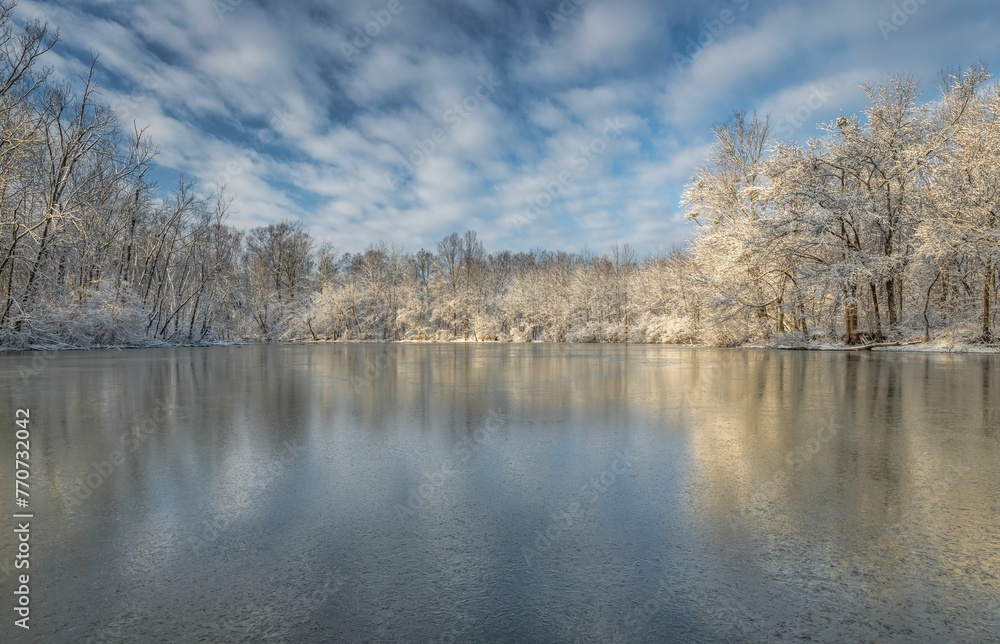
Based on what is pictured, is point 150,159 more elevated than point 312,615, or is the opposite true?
point 150,159

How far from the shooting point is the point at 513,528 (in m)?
Answer: 2.69

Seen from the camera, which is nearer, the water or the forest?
the water

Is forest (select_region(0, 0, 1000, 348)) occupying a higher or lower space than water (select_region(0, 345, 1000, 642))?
higher

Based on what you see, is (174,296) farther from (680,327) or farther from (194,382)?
(680,327)

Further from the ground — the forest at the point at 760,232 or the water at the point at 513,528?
the forest at the point at 760,232

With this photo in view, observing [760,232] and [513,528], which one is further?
[760,232]

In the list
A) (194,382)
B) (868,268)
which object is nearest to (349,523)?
(194,382)

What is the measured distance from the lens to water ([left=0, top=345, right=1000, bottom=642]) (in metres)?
1.85

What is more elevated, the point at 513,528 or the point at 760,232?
the point at 760,232

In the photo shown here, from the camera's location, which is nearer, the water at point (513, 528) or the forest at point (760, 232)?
the water at point (513, 528)

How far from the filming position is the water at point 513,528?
185 cm

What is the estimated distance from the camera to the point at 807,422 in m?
5.70

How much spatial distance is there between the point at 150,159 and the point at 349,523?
38456mm

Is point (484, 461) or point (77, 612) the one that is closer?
point (77, 612)
